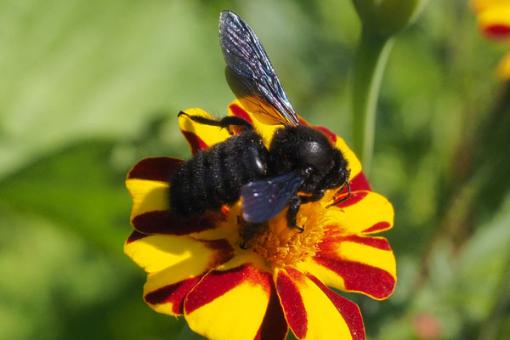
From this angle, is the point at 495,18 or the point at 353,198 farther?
the point at 495,18

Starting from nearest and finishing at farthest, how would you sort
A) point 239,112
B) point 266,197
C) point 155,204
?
point 266,197 < point 155,204 < point 239,112

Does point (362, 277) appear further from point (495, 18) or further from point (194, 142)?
point (495, 18)

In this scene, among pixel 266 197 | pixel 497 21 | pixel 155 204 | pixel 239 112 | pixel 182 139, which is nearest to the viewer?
pixel 266 197

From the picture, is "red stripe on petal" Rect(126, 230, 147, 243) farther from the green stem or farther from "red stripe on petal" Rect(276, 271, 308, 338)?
the green stem

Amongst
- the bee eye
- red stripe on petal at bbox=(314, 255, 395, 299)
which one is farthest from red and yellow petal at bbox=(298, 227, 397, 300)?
the bee eye

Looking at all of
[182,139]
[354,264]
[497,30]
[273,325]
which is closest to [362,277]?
[354,264]

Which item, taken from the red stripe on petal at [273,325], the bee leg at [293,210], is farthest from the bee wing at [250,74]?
the red stripe on petal at [273,325]

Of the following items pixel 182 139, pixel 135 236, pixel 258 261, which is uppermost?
pixel 135 236

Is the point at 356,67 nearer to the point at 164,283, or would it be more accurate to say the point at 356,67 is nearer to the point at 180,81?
the point at 164,283
